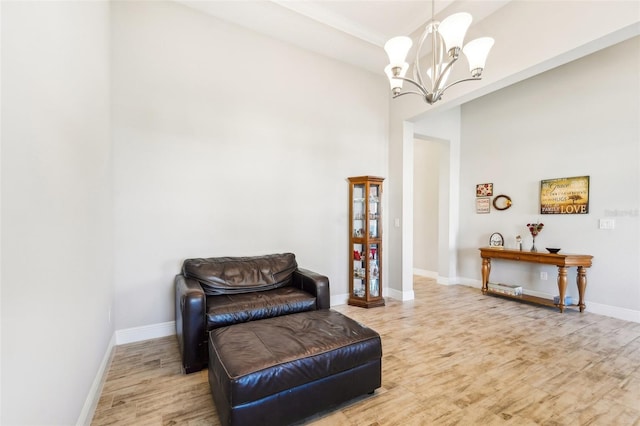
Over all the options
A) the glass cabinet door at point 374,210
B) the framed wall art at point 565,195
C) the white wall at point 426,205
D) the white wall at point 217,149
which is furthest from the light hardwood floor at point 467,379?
the white wall at point 426,205

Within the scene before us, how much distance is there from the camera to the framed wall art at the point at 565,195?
147 inches

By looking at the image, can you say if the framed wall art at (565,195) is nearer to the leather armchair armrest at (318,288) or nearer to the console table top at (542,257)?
the console table top at (542,257)

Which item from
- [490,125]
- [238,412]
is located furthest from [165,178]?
[490,125]

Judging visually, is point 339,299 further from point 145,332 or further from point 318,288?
point 145,332

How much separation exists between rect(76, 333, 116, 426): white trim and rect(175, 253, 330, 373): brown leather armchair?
538 millimetres

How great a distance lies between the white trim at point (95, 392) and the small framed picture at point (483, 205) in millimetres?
5462

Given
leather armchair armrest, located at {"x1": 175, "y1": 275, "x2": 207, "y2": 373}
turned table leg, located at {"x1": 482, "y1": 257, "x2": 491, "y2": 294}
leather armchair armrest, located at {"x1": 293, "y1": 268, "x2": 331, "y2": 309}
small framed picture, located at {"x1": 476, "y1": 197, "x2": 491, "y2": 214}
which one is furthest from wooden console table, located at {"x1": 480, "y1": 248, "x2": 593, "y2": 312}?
leather armchair armrest, located at {"x1": 175, "y1": 275, "x2": 207, "y2": 373}

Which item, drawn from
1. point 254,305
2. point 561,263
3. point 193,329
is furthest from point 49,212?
point 561,263

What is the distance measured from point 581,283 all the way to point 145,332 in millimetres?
5228

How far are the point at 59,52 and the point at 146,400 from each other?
6.99 ft

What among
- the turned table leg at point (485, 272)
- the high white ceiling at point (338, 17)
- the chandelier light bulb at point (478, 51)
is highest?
the high white ceiling at point (338, 17)

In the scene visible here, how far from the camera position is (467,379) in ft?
7.02

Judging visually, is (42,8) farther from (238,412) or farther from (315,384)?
(315,384)

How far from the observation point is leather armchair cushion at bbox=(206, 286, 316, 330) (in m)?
2.36
